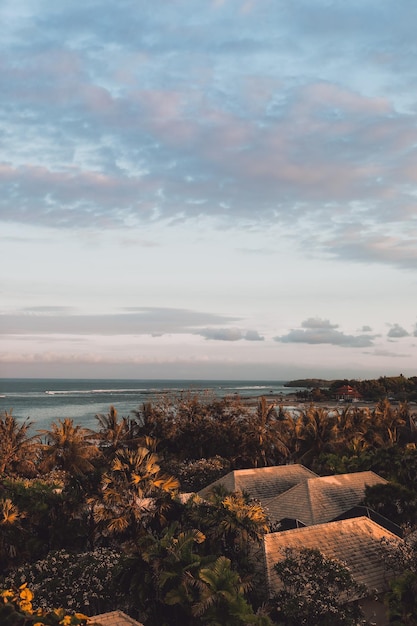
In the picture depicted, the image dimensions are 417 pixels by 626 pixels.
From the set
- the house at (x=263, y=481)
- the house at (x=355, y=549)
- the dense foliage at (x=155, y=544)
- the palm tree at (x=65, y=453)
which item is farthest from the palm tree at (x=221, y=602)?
the palm tree at (x=65, y=453)

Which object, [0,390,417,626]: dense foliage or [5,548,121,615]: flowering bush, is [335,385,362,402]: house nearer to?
[0,390,417,626]: dense foliage

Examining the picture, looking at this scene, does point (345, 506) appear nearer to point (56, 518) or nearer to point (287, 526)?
point (287, 526)

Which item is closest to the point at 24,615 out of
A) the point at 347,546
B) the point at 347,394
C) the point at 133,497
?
the point at 133,497

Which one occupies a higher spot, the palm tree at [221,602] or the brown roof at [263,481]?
the palm tree at [221,602]

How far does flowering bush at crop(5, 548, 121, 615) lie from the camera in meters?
23.5

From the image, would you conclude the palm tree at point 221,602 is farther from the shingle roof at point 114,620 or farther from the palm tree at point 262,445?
the palm tree at point 262,445

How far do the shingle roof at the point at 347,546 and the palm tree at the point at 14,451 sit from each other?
29690mm

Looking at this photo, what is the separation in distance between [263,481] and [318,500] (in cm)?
665

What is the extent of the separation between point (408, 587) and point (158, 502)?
1140cm

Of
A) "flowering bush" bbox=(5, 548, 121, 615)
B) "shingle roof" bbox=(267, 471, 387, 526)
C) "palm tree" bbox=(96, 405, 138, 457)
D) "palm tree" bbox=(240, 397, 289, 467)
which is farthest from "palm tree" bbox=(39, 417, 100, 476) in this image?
"flowering bush" bbox=(5, 548, 121, 615)

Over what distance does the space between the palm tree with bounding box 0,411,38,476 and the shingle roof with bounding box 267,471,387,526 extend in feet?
78.5

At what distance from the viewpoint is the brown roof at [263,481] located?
40906 mm

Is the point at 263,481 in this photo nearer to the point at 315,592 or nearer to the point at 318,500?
the point at 318,500

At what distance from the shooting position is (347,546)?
28.4 metres
